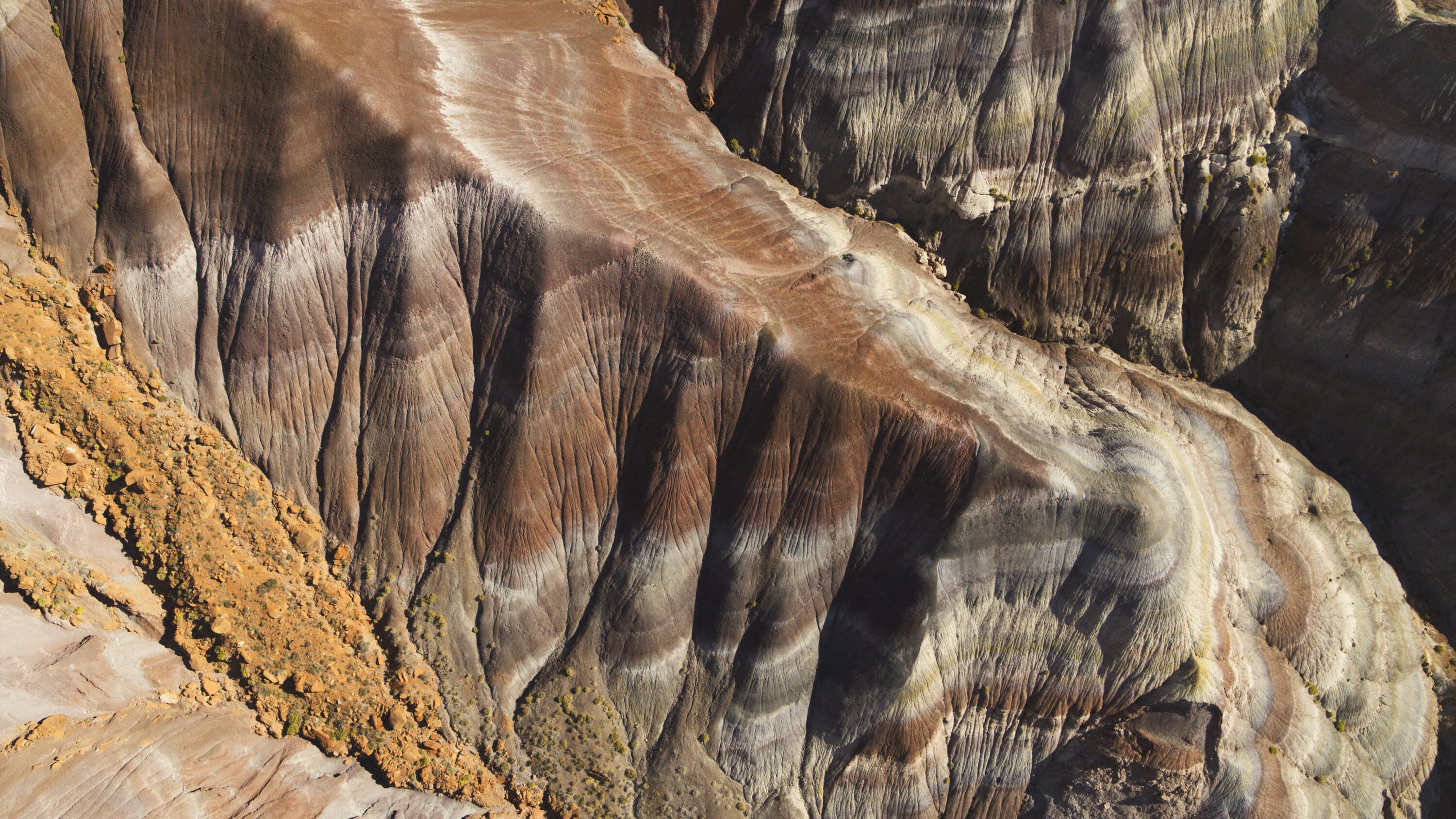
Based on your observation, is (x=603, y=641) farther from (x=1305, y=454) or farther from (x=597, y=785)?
(x=1305, y=454)

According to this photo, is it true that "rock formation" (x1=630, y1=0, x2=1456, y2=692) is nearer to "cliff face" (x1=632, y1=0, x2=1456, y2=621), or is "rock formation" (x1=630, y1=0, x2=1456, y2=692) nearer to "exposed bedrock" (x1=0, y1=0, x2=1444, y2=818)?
"cliff face" (x1=632, y1=0, x2=1456, y2=621)

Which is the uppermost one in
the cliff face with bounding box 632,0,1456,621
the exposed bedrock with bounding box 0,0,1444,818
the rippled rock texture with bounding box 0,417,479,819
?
the cliff face with bounding box 632,0,1456,621

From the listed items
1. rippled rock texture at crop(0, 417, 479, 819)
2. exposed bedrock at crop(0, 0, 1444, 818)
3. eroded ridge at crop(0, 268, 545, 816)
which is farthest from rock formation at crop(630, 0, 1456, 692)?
rippled rock texture at crop(0, 417, 479, 819)

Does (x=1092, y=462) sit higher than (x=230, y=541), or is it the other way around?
(x=1092, y=462)

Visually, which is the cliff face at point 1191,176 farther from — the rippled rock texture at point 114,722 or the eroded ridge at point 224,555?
the rippled rock texture at point 114,722

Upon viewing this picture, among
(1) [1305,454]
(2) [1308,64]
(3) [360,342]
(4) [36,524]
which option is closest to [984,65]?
(2) [1308,64]

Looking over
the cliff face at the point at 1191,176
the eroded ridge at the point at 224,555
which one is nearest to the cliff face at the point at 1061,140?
the cliff face at the point at 1191,176
